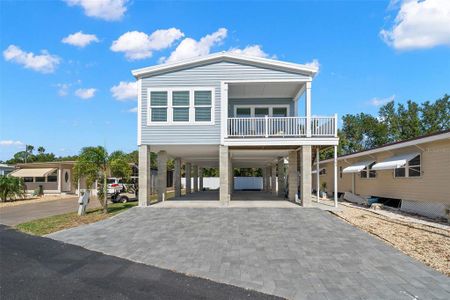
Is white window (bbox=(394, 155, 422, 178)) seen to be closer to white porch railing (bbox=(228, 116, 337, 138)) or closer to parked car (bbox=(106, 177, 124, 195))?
white porch railing (bbox=(228, 116, 337, 138))

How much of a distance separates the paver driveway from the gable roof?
7.09 metres

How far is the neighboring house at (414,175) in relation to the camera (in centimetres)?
1394

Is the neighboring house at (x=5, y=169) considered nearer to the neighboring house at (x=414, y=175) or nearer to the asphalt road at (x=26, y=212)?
the asphalt road at (x=26, y=212)

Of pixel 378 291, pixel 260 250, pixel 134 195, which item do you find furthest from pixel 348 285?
pixel 134 195

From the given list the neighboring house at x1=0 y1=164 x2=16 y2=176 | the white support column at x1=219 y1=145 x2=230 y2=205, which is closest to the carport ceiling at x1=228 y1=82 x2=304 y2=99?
the white support column at x1=219 y1=145 x2=230 y2=205

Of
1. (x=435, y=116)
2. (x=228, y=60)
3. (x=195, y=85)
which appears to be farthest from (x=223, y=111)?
(x=435, y=116)

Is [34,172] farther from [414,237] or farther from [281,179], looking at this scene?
[414,237]

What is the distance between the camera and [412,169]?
16.4m

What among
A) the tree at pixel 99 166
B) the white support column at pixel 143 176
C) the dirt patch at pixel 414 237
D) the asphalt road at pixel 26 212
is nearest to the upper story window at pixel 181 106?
the white support column at pixel 143 176

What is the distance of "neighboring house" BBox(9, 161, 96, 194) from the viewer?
1342 inches

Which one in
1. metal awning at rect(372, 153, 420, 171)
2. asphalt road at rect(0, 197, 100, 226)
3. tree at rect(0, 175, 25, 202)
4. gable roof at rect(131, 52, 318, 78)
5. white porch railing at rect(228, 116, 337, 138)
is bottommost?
asphalt road at rect(0, 197, 100, 226)

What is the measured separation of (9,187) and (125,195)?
10.1 metres

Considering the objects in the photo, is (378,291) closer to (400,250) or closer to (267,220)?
(400,250)

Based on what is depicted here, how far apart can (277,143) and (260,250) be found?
28.0ft
